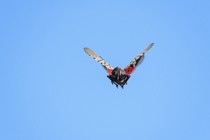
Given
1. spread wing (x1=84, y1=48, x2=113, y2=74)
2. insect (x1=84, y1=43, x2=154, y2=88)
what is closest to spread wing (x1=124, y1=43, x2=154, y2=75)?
insect (x1=84, y1=43, x2=154, y2=88)

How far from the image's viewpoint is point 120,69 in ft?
328

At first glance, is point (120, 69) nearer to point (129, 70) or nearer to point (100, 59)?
point (129, 70)

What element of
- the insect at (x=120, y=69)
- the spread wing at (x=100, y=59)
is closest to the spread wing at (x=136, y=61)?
the insect at (x=120, y=69)

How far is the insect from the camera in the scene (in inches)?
3935

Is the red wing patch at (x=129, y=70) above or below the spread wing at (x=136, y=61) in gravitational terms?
below

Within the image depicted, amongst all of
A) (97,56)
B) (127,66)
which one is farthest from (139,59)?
(97,56)

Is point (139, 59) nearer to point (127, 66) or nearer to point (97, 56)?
point (127, 66)

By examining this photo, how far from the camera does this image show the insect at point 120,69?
99.9 metres

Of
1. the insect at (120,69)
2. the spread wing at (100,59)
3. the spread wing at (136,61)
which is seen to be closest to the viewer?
the insect at (120,69)

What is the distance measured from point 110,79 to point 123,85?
10.4 feet

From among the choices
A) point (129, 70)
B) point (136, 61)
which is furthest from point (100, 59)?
point (136, 61)

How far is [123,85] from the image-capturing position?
10175 cm

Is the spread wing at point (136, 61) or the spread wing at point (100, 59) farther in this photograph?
the spread wing at point (136, 61)

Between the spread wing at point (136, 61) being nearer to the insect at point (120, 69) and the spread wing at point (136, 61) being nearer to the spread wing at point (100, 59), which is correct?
Result: the insect at point (120, 69)
